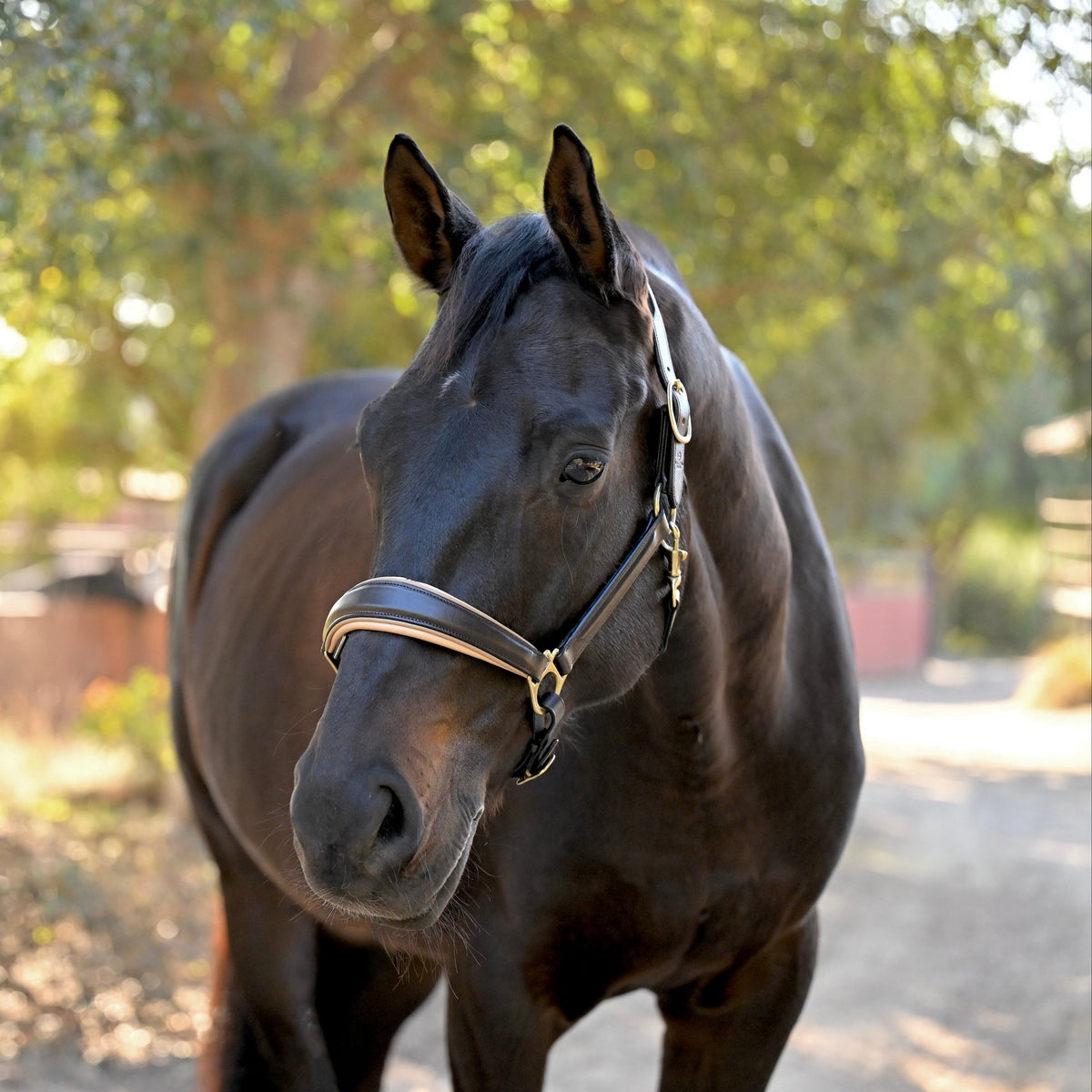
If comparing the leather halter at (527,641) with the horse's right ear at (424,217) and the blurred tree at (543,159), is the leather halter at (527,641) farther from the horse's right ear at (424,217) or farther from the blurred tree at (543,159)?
the blurred tree at (543,159)

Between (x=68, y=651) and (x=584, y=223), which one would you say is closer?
(x=584, y=223)

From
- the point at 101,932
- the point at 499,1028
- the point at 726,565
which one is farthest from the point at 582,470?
the point at 101,932

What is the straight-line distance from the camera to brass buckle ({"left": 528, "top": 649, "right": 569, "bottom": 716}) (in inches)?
58.9

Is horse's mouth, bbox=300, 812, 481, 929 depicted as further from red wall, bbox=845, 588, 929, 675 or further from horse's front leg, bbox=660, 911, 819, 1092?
red wall, bbox=845, 588, 929, 675

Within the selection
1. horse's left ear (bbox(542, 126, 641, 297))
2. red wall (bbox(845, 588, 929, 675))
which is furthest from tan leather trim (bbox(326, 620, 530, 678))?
red wall (bbox(845, 588, 929, 675))

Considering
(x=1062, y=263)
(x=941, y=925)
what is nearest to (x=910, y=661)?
(x=1062, y=263)

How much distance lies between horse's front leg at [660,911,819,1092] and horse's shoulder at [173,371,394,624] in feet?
5.85

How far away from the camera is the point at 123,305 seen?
7.91 metres

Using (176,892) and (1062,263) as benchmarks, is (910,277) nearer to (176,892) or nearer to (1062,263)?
(1062,263)

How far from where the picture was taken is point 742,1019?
7.32 feet

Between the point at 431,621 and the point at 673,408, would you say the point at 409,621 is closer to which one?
the point at 431,621

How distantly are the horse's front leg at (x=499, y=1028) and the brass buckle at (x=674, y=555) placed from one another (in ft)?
2.32

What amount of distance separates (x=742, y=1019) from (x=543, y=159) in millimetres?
4568

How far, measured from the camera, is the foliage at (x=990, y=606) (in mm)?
28328
